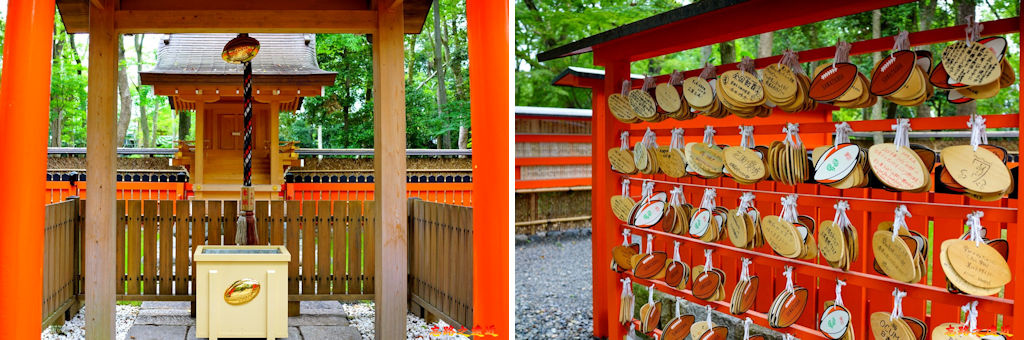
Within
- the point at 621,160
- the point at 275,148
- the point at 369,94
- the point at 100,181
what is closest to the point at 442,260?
the point at 621,160

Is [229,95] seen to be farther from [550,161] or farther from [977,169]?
[977,169]

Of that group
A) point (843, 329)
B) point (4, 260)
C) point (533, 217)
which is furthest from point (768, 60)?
point (533, 217)

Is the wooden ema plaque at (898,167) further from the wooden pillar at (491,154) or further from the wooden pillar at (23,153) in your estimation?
the wooden pillar at (23,153)

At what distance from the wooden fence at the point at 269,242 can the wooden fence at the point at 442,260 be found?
0.07 feet

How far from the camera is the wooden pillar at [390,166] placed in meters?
5.05

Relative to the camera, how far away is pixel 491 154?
8.93 ft

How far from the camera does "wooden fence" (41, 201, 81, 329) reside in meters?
5.59

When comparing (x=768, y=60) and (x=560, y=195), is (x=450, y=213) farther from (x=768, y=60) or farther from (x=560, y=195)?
(x=560, y=195)

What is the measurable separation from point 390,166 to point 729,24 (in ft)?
8.20

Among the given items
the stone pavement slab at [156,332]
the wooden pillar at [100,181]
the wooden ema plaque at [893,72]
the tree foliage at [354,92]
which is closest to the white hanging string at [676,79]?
the wooden ema plaque at [893,72]

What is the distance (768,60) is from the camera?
4164 millimetres

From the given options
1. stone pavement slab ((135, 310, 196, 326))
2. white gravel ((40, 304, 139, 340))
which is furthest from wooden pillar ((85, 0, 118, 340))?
stone pavement slab ((135, 310, 196, 326))

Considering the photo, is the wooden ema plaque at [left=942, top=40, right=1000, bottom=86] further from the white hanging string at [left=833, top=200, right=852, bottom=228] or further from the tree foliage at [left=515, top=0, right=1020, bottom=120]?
the tree foliage at [left=515, top=0, right=1020, bottom=120]

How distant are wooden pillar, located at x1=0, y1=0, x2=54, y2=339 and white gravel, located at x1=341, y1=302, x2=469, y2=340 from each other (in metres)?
2.82
